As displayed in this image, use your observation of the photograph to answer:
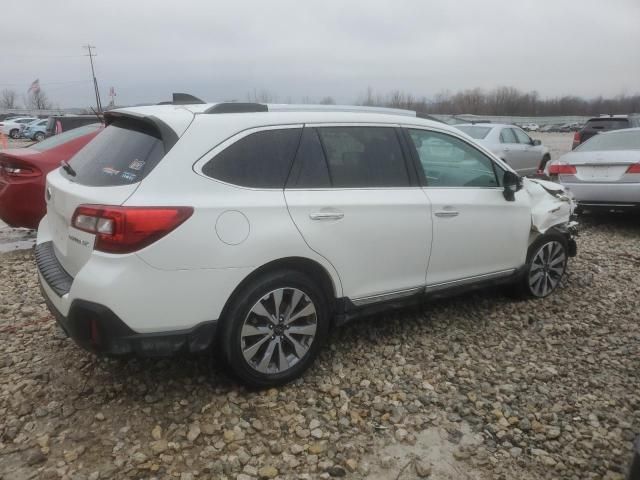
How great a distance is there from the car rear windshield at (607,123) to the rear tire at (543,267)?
11657mm

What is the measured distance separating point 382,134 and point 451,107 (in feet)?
331

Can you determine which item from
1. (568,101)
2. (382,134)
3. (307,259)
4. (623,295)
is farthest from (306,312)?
(568,101)

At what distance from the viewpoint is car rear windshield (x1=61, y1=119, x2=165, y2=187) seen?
2.73 metres

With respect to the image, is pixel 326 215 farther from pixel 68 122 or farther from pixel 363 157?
pixel 68 122

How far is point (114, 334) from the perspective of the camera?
2564 mm

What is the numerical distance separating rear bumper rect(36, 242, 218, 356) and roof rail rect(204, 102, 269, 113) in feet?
4.03

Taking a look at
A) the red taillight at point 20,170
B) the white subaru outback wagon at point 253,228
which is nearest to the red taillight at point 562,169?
the white subaru outback wagon at point 253,228

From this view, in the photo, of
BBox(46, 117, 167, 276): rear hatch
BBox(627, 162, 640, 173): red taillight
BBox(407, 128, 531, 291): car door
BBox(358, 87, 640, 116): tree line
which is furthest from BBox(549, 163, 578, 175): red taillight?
BBox(358, 87, 640, 116): tree line

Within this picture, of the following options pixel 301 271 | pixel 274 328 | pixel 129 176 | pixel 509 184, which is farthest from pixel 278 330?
pixel 509 184

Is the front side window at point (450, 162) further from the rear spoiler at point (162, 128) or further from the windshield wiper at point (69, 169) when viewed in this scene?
the windshield wiper at point (69, 169)

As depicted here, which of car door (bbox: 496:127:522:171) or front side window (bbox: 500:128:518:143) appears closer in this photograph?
car door (bbox: 496:127:522:171)

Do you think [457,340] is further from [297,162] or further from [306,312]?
[297,162]

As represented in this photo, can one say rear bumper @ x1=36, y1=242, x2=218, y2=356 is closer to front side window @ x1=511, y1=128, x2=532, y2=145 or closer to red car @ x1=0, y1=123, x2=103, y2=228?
red car @ x1=0, y1=123, x2=103, y2=228

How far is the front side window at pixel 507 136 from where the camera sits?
11.8m
